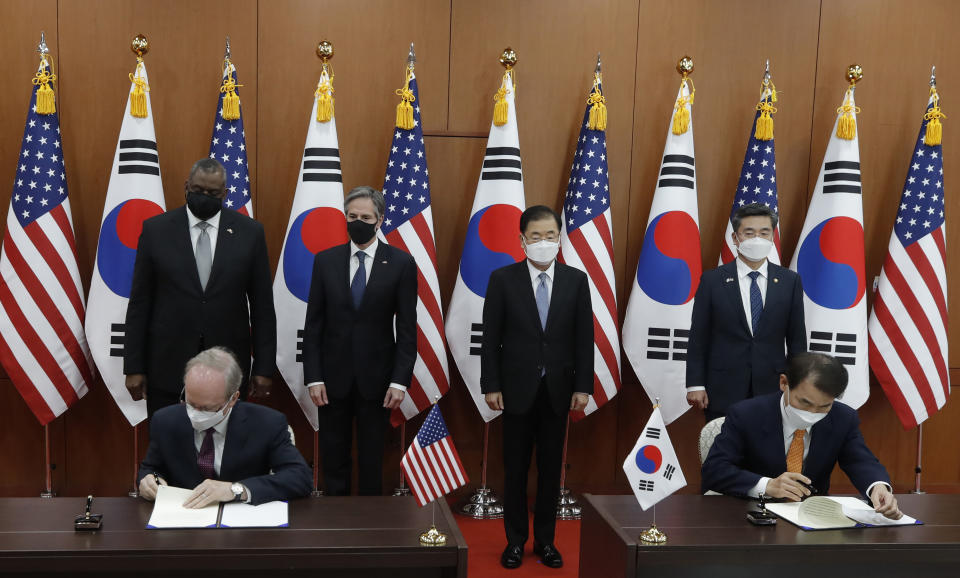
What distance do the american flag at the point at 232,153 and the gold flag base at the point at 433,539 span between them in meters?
2.57

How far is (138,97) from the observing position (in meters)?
3.85

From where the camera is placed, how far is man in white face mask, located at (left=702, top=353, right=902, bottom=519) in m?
2.26

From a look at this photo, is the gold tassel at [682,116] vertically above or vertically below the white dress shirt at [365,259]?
above

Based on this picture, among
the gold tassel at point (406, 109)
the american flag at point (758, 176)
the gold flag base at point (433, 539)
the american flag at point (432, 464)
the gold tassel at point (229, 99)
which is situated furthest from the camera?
the american flag at point (758, 176)

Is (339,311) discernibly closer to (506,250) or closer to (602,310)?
(506,250)

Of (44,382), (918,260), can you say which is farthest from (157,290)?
(918,260)

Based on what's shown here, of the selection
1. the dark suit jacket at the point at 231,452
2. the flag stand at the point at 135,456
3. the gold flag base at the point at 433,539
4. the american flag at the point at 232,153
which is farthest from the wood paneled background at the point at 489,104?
the gold flag base at the point at 433,539

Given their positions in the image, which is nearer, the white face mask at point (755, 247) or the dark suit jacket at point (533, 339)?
the dark suit jacket at point (533, 339)

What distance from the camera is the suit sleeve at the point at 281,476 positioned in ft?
6.79

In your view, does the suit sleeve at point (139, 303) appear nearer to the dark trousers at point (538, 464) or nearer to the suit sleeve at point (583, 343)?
the dark trousers at point (538, 464)

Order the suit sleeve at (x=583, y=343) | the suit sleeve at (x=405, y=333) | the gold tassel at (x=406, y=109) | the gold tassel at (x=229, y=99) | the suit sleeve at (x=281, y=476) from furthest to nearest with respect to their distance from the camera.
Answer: the gold tassel at (x=406, y=109), the gold tassel at (x=229, y=99), the suit sleeve at (x=405, y=333), the suit sleeve at (x=583, y=343), the suit sleeve at (x=281, y=476)

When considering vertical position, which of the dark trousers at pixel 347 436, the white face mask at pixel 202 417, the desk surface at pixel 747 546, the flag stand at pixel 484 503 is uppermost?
the white face mask at pixel 202 417

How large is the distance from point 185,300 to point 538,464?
1617 mm

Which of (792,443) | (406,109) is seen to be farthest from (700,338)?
(406,109)
